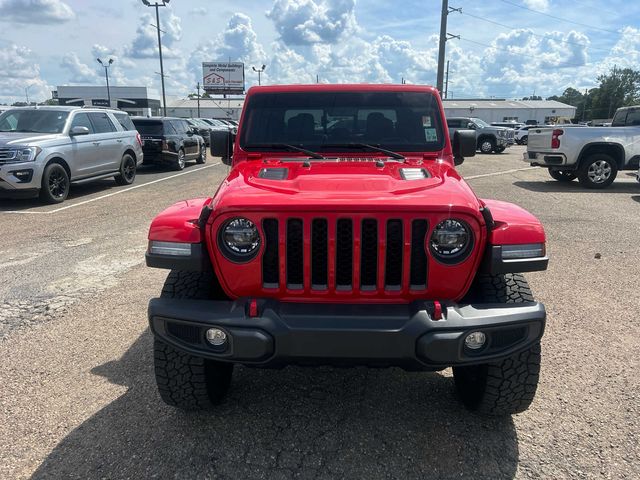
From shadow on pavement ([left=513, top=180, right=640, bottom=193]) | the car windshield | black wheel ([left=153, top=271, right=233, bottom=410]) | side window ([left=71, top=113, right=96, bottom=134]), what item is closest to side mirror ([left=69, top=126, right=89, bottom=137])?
the car windshield

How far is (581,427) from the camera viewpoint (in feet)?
9.09

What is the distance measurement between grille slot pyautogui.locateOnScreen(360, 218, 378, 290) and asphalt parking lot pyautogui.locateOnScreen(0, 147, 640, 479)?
0.90m

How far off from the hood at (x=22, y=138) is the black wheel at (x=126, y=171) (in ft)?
7.69

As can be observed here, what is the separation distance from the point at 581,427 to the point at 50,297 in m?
4.37

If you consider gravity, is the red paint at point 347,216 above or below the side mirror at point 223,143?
below

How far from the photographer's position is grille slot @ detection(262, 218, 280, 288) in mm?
2369

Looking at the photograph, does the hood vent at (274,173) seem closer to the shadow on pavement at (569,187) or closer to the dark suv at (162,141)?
the shadow on pavement at (569,187)

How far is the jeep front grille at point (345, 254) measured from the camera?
91.4 inches

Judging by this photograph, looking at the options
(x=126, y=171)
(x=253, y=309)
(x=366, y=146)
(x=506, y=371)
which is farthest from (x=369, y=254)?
(x=126, y=171)

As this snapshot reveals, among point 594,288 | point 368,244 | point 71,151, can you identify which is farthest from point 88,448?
point 71,151

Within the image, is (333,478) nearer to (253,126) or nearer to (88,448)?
(88,448)

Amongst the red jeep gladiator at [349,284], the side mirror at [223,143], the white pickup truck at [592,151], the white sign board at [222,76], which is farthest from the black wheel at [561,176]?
the white sign board at [222,76]

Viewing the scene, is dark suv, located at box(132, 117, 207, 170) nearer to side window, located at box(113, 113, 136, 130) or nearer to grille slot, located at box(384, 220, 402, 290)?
side window, located at box(113, 113, 136, 130)

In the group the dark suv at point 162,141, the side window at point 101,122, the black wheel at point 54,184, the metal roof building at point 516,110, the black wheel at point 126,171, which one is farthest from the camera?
the metal roof building at point 516,110
